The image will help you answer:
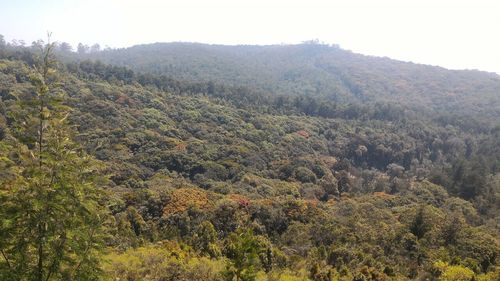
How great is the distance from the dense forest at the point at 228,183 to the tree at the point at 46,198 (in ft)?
0.11

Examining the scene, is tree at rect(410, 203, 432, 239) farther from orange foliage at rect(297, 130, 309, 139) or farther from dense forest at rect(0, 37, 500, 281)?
orange foliage at rect(297, 130, 309, 139)

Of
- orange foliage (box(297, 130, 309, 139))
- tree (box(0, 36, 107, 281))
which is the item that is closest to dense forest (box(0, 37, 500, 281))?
tree (box(0, 36, 107, 281))

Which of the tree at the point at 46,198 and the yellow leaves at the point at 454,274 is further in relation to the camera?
the yellow leaves at the point at 454,274

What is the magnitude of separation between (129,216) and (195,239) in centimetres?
857

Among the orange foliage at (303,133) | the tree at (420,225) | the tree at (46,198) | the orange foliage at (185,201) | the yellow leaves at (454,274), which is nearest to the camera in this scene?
the tree at (46,198)

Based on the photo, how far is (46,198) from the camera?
922 centimetres

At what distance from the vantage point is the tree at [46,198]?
9188 millimetres

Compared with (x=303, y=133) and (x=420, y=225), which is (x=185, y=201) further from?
(x=303, y=133)

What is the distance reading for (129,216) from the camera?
3309 cm

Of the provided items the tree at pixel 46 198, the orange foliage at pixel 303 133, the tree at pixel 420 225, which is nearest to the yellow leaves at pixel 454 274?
the tree at pixel 420 225

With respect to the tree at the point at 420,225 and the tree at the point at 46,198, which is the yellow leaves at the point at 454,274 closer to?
the tree at the point at 420,225

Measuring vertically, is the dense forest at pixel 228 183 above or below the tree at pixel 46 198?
below

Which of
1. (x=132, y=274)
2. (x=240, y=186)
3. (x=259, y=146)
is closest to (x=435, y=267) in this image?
(x=132, y=274)

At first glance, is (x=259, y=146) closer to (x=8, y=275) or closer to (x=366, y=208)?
(x=366, y=208)
